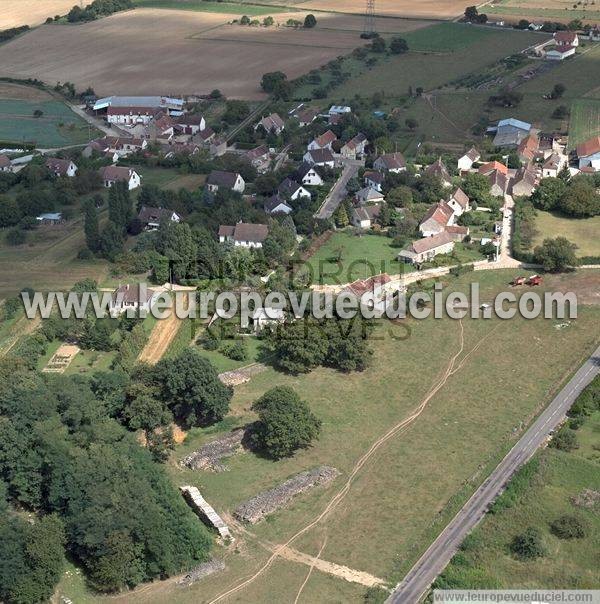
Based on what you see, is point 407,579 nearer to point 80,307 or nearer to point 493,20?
point 80,307

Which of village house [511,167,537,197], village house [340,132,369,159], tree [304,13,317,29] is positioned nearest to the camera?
Result: village house [511,167,537,197]

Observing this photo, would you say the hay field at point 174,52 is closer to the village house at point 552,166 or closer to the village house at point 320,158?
the village house at point 320,158

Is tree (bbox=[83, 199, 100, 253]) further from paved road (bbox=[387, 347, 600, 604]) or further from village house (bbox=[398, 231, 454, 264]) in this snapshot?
paved road (bbox=[387, 347, 600, 604])

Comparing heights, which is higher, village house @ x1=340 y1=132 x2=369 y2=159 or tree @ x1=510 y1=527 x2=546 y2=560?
village house @ x1=340 y1=132 x2=369 y2=159

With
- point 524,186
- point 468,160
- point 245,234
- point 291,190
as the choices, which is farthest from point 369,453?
point 468,160

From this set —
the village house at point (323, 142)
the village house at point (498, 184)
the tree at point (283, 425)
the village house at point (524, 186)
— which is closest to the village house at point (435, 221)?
the village house at point (498, 184)

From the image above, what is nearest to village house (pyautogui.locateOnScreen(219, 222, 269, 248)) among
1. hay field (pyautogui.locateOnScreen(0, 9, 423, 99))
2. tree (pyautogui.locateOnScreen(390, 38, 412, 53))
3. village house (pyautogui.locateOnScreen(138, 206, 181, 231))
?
village house (pyautogui.locateOnScreen(138, 206, 181, 231))
